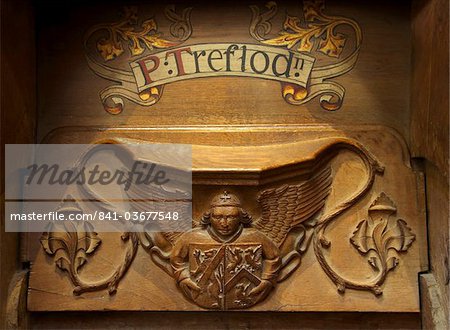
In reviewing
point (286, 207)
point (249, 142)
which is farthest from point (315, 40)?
point (286, 207)

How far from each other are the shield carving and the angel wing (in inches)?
1.8

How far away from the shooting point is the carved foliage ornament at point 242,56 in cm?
120

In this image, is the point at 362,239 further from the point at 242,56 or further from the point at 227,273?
the point at 242,56

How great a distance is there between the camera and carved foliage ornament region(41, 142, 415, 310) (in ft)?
3.71

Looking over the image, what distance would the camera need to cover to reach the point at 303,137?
1.18 metres

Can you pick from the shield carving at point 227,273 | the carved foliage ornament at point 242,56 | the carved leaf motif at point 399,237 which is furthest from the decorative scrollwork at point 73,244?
the carved leaf motif at point 399,237

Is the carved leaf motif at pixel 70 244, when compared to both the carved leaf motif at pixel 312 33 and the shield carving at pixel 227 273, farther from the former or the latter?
the carved leaf motif at pixel 312 33

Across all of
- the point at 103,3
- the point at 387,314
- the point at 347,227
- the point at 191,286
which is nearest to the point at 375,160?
the point at 347,227

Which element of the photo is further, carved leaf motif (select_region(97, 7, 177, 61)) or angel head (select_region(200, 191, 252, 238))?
carved leaf motif (select_region(97, 7, 177, 61))

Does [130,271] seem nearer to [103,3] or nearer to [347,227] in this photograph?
[347,227]

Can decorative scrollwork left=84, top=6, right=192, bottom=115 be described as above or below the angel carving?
above

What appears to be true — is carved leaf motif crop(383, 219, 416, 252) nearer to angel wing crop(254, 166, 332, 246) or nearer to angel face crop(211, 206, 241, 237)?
angel wing crop(254, 166, 332, 246)

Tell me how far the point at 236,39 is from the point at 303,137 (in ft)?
0.85

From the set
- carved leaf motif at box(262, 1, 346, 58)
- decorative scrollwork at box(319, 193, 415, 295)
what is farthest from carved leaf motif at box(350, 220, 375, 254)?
carved leaf motif at box(262, 1, 346, 58)
